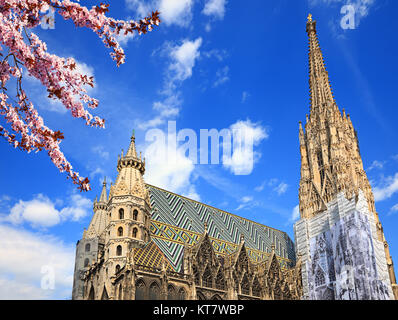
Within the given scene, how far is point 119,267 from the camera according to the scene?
37.2 meters

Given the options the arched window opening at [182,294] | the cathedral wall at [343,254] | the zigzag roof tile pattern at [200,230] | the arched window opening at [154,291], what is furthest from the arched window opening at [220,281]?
the cathedral wall at [343,254]

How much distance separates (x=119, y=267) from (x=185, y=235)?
10.3 metres

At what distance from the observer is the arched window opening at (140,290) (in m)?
33.2

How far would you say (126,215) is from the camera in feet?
130

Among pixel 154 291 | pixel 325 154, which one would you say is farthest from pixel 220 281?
pixel 325 154

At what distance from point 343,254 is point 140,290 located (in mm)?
25045

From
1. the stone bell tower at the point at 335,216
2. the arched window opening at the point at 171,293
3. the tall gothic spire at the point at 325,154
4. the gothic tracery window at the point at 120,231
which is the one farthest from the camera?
the tall gothic spire at the point at 325,154

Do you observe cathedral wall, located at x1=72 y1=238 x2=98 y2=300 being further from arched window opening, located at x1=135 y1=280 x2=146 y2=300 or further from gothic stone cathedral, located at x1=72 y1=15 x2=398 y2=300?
arched window opening, located at x1=135 y1=280 x2=146 y2=300

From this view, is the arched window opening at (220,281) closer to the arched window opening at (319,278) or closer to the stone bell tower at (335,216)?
the stone bell tower at (335,216)

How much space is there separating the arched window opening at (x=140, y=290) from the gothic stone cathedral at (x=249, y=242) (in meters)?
0.09

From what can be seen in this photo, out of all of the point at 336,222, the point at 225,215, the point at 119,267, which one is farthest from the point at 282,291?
the point at 119,267

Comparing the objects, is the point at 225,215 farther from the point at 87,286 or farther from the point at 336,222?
the point at 87,286

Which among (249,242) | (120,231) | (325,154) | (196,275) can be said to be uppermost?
(325,154)

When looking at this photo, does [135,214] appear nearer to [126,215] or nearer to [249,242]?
[126,215]
